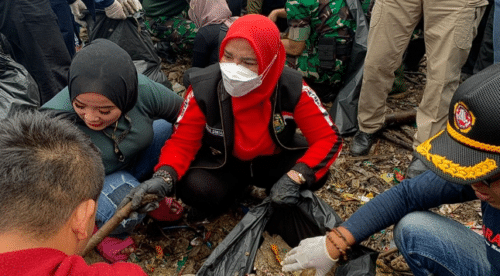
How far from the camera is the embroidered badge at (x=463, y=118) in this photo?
4.25 feet

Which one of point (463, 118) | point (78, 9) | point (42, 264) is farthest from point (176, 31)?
point (42, 264)

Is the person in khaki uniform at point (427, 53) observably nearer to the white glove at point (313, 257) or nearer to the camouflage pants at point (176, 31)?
the white glove at point (313, 257)

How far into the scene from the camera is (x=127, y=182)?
2.35m

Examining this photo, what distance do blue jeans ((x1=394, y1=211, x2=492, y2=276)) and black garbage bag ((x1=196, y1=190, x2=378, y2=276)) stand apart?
199 millimetres

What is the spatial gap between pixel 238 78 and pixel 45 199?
118cm

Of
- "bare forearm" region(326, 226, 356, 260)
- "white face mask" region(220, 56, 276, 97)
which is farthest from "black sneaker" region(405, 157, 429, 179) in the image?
"white face mask" region(220, 56, 276, 97)

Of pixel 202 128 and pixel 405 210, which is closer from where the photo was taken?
pixel 405 210

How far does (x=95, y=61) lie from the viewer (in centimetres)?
208

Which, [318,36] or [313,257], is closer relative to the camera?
[313,257]

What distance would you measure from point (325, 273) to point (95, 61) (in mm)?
1528

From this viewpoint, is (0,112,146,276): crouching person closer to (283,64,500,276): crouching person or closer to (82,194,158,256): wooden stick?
(82,194,158,256): wooden stick

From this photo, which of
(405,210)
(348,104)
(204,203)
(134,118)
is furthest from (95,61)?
(348,104)

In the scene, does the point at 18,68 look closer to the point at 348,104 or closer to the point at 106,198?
the point at 106,198

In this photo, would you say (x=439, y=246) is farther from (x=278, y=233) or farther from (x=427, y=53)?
(x=427, y=53)
